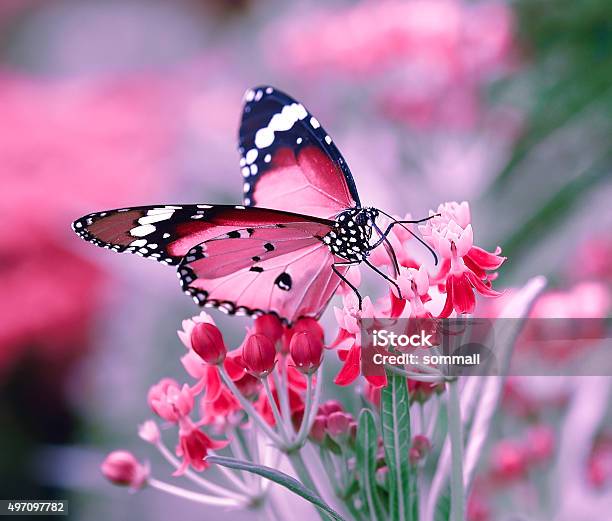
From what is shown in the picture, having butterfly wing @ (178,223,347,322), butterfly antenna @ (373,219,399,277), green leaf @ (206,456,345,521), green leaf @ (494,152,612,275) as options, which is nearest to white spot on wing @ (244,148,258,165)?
butterfly wing @ (178,223,347,322)

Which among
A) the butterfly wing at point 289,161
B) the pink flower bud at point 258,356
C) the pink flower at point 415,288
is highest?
the butterfly wing at point 289,161

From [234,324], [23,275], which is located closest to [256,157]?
[234,324]

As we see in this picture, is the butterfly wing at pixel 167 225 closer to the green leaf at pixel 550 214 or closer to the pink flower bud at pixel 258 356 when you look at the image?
the pink flower bud at pixel 258 356

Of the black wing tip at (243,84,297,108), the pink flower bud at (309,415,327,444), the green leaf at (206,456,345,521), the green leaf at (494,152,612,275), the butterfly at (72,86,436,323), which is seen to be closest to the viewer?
the green leaf at (206,456,345,521)

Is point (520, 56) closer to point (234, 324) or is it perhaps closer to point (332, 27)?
point (332, 27)

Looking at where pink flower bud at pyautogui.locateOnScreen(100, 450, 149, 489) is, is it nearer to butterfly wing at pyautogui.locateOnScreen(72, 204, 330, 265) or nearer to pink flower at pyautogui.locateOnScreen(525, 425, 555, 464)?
butterfly wing at pyautogui.locateOnScreen(72, 204, 330, 265)

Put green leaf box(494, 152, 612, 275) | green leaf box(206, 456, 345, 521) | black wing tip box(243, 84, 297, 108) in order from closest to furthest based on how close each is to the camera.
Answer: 1. green leaf box(206, 456, 345, 521)
2. black wing tip box(243, 84, 297, 108)
3. green leaf box(494, 152, 612, 275)

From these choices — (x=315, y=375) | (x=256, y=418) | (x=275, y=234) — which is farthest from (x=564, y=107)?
(x=256, y=418)

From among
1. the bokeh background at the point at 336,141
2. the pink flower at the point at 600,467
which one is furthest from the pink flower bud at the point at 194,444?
the pink flower at the point at 600,467
